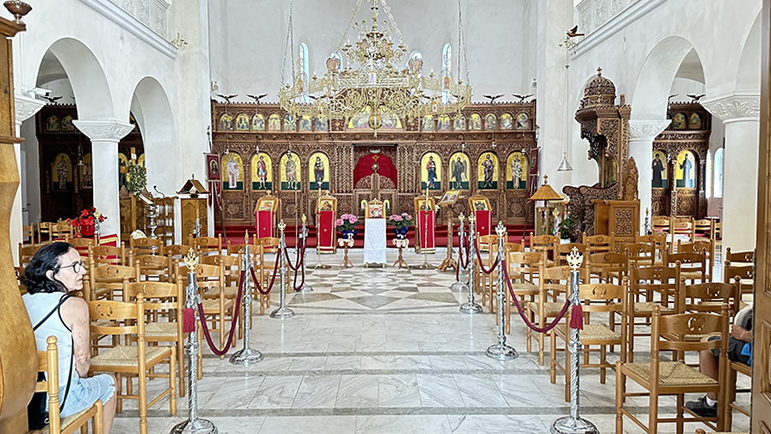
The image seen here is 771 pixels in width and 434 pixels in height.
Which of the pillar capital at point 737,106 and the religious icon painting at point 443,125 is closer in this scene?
the pillar capital at point 737,106

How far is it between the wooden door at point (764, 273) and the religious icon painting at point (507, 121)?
14831 mm

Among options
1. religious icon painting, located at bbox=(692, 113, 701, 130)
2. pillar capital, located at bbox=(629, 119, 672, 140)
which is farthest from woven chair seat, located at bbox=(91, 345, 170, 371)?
religious icon painting, located at bbox=(692, 113, 701, 130)

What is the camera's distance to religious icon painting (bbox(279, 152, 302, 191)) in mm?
16875

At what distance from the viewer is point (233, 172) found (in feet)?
54.5

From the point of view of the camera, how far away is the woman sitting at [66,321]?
2791 millimetres

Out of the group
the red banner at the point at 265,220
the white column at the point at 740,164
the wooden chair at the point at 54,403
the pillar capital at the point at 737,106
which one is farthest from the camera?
the red banner at the point at 265,220

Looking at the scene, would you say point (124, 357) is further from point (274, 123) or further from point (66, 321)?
point (274, 123)

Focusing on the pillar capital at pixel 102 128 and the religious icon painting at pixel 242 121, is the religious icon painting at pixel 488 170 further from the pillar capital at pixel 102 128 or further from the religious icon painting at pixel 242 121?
the pillar capital at pixel 102 128

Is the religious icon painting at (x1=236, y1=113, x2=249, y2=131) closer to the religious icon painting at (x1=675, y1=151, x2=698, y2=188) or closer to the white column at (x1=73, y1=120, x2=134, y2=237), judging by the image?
the white column at (x1=73, y1=120, x2=134, y2=237)

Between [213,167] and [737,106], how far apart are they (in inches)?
489

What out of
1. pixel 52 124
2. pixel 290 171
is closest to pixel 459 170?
pixel 290 171

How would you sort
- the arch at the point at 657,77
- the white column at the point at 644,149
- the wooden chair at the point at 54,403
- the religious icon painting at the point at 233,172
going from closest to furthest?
1. the wooden chair at the point at 54,403
2. the arch at the point at 657,77
3. the white column at the point at 644,149
4. the religious icon painting at the point at 233,172

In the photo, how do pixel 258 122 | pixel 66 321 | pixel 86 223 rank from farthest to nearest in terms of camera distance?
pixel 258 122, pixel 86 223, pixel 66 321

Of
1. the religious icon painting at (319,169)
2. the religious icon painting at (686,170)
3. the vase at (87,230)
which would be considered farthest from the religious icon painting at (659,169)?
the vase at (87,230)
